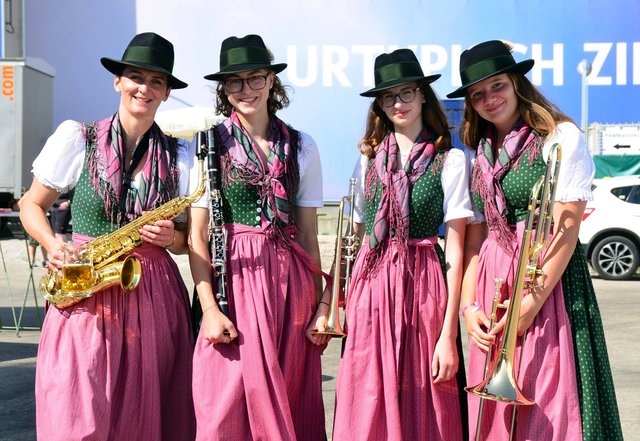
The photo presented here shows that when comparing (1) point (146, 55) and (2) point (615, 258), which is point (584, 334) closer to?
(1) point (146, 55)

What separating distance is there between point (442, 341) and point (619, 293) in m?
9.15

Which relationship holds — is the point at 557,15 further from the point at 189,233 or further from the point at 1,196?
the point at 189,233

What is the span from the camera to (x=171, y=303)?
4020 mm

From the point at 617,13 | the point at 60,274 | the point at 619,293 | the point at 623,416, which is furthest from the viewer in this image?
the point at 617,13

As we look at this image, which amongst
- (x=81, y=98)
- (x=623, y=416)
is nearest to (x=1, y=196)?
(x=81, y=98)

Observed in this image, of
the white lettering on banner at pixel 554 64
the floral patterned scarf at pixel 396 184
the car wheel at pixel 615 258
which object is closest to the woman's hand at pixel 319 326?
the floral patterned scarf at pixel 396 184

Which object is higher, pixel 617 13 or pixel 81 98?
pixel 617 13

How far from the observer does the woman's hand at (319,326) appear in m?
4.01

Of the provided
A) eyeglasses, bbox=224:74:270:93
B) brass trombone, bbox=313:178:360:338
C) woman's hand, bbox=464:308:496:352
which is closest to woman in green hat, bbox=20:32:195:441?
eyeglasses, bbox=224:74:270:93

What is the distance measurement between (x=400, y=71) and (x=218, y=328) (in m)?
1.34

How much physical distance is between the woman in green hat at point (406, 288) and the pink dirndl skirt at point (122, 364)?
2.15 ft

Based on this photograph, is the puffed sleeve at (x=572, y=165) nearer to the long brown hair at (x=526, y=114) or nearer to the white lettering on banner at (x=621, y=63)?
the long brown hair at (x=526, y=114)

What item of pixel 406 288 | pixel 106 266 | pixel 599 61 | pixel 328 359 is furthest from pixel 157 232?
pixel 599 61

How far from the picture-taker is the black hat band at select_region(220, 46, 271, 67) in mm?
4020
